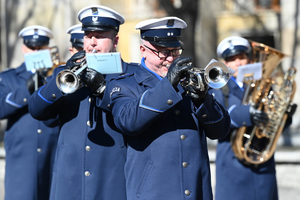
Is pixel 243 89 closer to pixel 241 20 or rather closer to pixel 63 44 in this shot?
pixel 63 44

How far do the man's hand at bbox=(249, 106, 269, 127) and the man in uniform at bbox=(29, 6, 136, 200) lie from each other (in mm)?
1569

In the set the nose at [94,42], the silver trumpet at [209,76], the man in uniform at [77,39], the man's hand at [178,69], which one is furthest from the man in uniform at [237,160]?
the man's hand at [178,69]

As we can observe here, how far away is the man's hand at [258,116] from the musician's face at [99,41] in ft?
5.28

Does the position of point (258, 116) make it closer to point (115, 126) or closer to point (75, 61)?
point (115, 126)

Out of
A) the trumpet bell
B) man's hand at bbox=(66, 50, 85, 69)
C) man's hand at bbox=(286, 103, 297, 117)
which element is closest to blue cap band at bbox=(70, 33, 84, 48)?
man's hand at bbox=(66, 50, 85, 69)

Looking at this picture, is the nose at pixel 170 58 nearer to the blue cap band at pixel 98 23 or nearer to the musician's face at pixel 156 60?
the musician's face at pixel 156 60

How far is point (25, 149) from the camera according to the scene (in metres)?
4.64

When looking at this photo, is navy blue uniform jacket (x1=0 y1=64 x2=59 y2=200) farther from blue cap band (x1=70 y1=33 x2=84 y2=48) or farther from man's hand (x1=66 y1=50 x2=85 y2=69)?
man's hand (x1=66 y1=50 x2=85 y2=69)

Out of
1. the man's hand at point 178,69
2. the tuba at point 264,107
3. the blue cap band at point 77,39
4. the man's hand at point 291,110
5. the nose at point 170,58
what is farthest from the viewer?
the man's hand at point 291,110

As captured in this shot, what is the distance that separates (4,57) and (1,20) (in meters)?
1.15

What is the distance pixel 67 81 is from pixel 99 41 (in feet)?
1.48

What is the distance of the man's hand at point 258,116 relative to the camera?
15.0 ft

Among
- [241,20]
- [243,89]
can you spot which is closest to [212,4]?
[241,20]

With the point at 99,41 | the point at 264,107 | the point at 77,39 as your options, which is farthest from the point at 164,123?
the point at 264,107
